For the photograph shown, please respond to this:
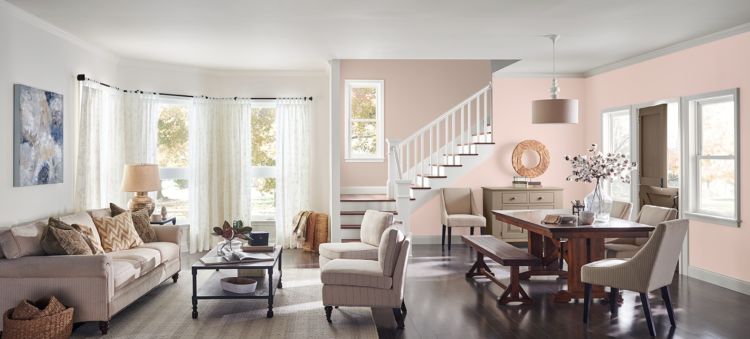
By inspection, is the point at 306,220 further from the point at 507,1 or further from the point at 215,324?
the point at 507,1

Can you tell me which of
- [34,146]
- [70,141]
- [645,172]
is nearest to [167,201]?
[70,141]

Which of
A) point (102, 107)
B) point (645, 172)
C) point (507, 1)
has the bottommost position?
point (645, 172)

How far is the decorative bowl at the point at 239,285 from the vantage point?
523 centimetres

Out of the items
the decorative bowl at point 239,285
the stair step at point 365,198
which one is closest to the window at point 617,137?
the stair step at point 365,198

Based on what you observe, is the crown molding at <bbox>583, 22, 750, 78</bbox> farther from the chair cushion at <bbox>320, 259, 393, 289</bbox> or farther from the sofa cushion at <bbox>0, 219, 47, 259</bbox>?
the sofa cushion at <bbox>0, 219, 47, 259</bbox>

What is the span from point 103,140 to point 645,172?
7.09 metres

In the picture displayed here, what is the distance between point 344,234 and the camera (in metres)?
8.20

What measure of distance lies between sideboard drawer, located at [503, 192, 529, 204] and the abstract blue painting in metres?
6.12

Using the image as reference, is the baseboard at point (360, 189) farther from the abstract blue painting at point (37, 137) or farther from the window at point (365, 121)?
the abstract blue painting at point (37, 137)

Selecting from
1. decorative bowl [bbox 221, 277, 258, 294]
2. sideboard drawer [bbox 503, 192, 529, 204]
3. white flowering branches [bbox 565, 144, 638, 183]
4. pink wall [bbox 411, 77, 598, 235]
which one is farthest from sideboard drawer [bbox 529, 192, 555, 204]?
decorative bowl [bbox 221, 277, 258, 294]

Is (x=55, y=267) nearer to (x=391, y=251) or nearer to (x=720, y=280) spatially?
(x=391, y=251)

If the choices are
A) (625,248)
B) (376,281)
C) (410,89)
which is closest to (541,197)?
(410,89)

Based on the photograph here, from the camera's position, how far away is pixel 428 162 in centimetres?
950

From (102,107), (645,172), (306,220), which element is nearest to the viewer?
(102,107)
